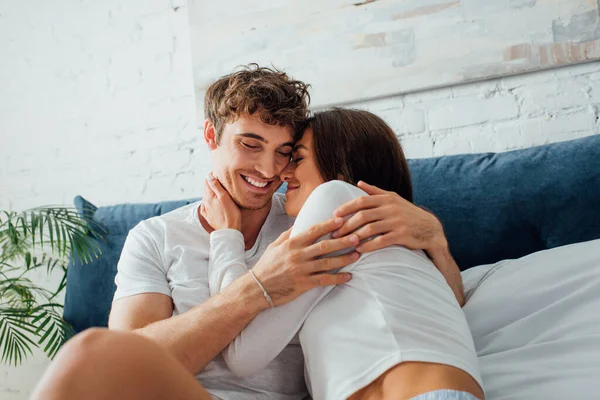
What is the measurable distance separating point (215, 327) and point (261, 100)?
0.68 meters

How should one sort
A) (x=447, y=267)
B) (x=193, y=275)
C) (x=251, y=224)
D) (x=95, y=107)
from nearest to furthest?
(x=447, y=267)
(x=193, y=275)
(x=251, y=224)
(x=95, y=107)

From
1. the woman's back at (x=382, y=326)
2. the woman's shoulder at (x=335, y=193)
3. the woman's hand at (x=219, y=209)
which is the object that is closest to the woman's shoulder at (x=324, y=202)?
the woman's shoulder at (x=335, y=193)

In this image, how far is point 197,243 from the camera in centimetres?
159

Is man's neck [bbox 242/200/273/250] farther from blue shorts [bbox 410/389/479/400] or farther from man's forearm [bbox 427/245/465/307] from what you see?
blue shorts [bbox 410/389/479/400]

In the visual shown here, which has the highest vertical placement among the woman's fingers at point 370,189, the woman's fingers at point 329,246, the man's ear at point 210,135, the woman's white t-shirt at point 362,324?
the man's ear at point 210,135

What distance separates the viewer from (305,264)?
1174 millimetres

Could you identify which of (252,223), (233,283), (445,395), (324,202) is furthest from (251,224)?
(445,395)

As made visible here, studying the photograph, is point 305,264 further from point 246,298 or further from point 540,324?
point 540,324

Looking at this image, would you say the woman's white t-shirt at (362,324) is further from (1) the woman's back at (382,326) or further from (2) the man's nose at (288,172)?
(2) the man's nose at (288,172)

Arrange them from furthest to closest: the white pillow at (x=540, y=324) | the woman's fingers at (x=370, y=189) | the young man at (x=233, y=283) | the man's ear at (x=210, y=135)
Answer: the man's ear at (x=210, y=135), the woman's fingers at (x=370, y=189), the white pillow at (x=540, y=324), the young man at (x=233, y=283)

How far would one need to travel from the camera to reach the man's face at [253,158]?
164cm

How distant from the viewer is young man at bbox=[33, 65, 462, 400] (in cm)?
73

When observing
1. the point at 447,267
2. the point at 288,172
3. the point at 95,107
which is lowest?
the point at 447,267

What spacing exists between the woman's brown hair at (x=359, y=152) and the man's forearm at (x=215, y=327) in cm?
38
